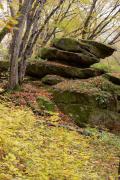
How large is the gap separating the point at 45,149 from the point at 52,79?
11165 mm

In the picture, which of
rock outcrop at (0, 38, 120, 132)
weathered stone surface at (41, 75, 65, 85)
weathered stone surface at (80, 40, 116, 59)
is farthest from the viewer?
weathered stone surface at (80, 40, 116, 59)

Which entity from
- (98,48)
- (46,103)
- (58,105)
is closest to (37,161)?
(46,103)

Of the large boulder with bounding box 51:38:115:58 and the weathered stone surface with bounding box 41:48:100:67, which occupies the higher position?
the large boulder with bounding box 51:38:115:58

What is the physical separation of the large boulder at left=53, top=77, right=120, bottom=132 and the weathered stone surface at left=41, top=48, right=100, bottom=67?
2.88 meters

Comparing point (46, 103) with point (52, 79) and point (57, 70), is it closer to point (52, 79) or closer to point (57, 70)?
point (52, 79)

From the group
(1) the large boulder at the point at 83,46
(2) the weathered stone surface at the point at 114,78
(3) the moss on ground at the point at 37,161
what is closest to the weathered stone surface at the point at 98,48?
(1) the large boulder at the point at 83,46

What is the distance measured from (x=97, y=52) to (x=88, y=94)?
509 centimetres

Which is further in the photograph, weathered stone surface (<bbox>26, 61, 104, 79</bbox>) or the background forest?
weathered stone surface (<bbox>26, 61, 104, 79</bbox>)

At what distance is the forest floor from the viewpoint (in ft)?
17.9

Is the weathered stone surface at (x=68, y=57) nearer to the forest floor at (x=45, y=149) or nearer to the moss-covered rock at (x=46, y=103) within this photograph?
the forest floor at (x=45, y=149)

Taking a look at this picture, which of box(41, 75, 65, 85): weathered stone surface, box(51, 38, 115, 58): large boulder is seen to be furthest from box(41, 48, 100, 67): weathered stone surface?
box(41, 75, 65, 85): weathered stone surface

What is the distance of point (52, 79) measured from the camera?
58.7 ft

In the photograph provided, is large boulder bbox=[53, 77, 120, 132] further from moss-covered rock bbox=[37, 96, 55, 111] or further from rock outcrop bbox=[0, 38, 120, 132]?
moss-covered rock bbox=[37, 96, 55, 111]

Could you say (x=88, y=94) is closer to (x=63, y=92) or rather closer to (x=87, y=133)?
(x=63, y=92)
